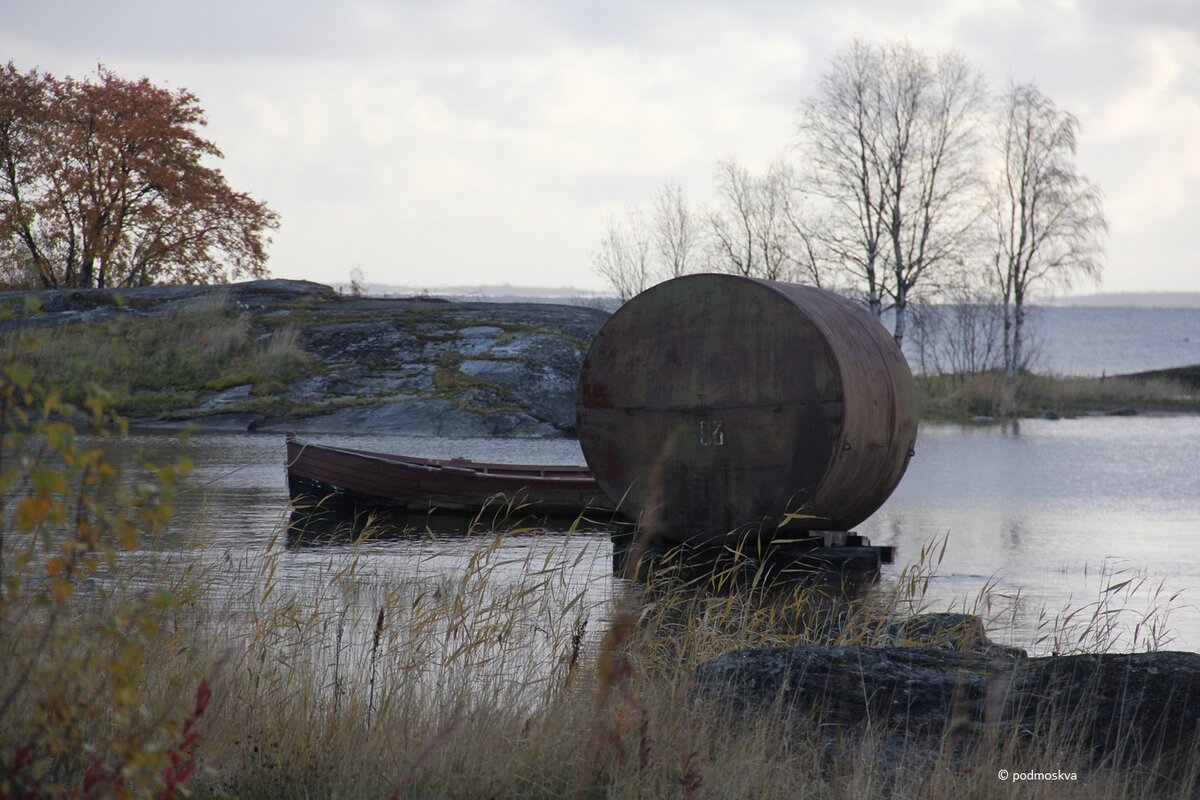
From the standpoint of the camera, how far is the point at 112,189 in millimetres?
32344

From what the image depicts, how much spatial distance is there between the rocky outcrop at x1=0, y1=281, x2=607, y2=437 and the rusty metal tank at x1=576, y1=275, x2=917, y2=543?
522 inches

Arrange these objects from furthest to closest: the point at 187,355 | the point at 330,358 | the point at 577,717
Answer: the point at 330,358
the point at 187,355
the point at 577,717

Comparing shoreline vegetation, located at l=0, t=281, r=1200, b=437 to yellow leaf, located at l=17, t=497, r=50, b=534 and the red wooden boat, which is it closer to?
the red wooden boat

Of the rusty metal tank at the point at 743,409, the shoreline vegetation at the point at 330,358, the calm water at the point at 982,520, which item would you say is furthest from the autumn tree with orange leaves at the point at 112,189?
the rusty metal tank at the point at 743,409

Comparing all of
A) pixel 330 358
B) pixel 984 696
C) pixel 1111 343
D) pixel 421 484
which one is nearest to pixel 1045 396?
pixel 330 358

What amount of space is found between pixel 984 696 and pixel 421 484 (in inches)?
339

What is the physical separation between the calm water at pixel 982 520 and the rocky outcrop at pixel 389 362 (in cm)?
158

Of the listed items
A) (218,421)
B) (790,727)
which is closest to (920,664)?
(790,727)

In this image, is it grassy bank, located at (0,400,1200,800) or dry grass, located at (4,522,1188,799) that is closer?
grassy bank, located at (0,400,1200,800)

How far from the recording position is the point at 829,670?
4844mm

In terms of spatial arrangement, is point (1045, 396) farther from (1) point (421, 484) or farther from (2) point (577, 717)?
(2) point (577, 717)

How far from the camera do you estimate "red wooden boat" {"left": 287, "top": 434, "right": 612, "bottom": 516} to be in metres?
12.4

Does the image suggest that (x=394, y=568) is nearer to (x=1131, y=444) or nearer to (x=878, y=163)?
(x=1131, y=444)

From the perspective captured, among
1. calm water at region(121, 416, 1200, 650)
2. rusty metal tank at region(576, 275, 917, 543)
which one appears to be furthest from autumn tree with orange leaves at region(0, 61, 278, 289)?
rusty metal tank at region(576, 275, 917, 543)
